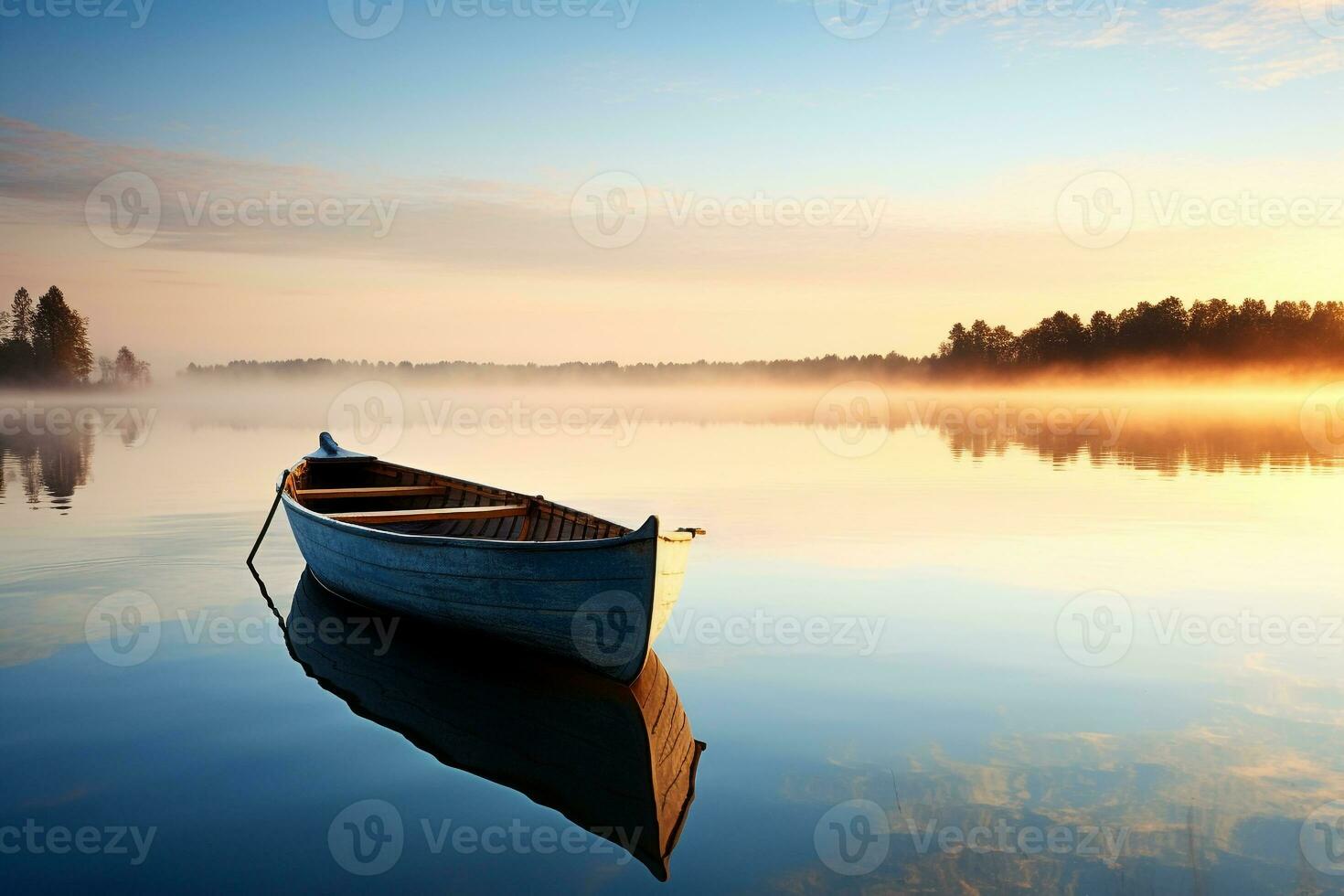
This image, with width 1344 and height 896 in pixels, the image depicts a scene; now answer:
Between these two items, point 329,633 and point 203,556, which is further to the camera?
point 203,556

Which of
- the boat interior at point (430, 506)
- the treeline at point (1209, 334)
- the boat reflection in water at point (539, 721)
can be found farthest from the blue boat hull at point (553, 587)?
the treeline at point (1209, 334)

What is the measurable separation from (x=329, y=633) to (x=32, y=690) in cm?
333

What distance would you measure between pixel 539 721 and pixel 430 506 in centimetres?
803

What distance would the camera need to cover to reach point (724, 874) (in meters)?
6.40

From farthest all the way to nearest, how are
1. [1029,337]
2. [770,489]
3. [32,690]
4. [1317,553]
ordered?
[1029,337] → [770,489] → [1317,553] → [32,690]

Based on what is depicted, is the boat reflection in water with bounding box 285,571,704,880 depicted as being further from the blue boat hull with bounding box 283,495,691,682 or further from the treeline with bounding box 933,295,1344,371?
the treeline with bounding box 933,295,1344,371

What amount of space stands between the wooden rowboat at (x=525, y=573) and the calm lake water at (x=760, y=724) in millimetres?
539

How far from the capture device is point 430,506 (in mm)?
16500

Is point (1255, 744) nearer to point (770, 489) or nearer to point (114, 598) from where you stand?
point (114, 598)

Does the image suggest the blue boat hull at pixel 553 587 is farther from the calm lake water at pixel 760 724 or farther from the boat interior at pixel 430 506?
the boat interior at pixel 430 506

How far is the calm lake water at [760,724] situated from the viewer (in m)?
6.57

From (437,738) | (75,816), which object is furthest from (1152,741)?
(75,816)

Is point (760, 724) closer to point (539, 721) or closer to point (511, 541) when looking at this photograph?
point (539, 721)

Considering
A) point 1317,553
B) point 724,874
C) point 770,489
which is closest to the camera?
point 724,874
